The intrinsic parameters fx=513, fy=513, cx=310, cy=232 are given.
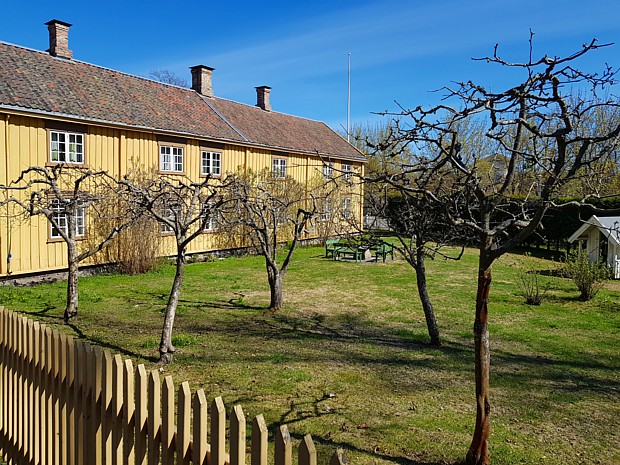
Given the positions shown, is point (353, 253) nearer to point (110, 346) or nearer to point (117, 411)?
point (110, 346)

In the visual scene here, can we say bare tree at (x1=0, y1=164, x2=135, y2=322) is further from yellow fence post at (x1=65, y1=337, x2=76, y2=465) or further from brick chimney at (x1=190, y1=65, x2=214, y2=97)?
brick chimney at (x1=190, y1=65, x2=214, y2=97)

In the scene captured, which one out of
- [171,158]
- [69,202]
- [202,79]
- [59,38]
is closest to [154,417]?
[69,202]

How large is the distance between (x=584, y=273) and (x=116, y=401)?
1360 centimetres

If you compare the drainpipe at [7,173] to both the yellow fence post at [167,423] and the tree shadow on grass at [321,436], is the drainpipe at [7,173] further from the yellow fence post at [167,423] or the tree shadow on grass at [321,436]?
the yellow fence post at [167,423]

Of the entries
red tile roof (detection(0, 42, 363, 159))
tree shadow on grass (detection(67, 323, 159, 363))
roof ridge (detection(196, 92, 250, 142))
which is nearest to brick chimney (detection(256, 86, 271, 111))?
red tile roof (detection(0, 42, 363, 159))

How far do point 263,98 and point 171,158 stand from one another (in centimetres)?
1152

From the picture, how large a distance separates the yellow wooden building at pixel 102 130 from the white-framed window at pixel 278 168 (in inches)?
2.1

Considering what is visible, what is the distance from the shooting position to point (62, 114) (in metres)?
15.3

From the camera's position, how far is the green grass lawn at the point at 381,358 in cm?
550

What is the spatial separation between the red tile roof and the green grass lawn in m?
4.16

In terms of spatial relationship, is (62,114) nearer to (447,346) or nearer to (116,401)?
(447,346)

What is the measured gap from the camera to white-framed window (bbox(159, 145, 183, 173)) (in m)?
19.5

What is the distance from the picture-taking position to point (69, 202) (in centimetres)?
1131

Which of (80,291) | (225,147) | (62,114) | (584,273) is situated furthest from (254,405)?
(225,147)
